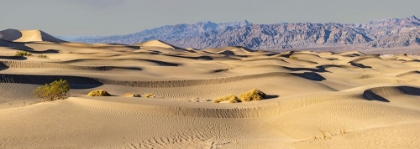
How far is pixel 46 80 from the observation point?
87.5 ft

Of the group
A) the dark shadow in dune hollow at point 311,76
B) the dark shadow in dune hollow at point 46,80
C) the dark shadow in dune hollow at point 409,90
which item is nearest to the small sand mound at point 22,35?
the dark shadow in dune hollow at point 46,80

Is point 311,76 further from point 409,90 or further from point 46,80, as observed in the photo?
point 46,80

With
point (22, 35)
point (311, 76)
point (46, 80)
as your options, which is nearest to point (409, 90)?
point (311, 76)

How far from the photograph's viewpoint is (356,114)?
1467cm

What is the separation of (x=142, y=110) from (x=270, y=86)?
14.3m

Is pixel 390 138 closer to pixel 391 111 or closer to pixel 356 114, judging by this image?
pixel 356 114

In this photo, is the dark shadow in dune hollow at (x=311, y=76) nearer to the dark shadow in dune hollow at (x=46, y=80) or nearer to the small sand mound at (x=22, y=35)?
the dark shadow in dune hollow at (x=46, y=80)

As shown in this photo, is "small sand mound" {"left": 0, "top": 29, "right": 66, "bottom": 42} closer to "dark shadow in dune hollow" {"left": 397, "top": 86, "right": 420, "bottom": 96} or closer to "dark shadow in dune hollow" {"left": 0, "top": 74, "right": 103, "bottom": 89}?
"dark shadow in dune hollow" {"left": 0, "top": 74, "right": 103, "bottom": 89}

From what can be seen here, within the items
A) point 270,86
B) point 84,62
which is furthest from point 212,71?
point 84,62

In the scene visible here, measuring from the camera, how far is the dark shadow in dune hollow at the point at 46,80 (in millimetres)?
25250

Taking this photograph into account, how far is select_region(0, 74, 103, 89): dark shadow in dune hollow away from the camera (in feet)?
82.8

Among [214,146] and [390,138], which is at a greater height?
[390,138]

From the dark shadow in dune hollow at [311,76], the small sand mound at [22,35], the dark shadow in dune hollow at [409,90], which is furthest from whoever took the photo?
the small sand mound at [22,35]

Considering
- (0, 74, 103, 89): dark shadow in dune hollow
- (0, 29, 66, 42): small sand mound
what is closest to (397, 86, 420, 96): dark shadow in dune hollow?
(0, 74, 103, 89): dark shadow in dune hollow
